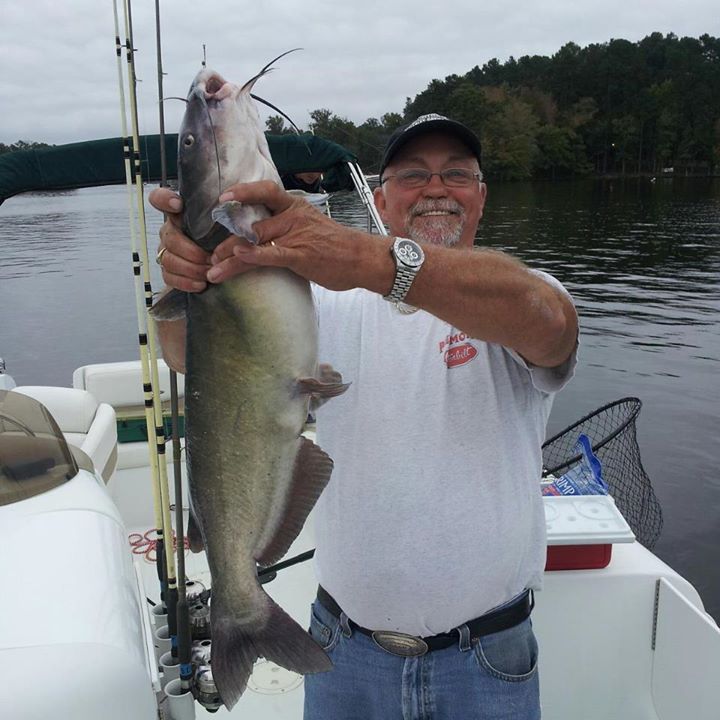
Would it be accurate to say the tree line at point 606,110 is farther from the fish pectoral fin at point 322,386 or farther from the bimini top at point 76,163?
the fish pectoral fin at point 322,386

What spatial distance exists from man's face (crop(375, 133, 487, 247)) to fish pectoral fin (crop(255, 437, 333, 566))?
97 cm

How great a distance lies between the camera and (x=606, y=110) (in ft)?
316

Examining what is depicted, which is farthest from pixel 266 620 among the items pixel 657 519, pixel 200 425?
pixel 657 519

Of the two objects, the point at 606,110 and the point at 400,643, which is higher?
the point at 606,110

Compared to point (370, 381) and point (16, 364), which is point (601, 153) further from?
point (370, 381)

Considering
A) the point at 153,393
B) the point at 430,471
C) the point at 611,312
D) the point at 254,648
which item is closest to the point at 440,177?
the point at 430,471

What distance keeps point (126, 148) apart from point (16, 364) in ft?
51.4

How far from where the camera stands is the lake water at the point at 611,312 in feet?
31.8

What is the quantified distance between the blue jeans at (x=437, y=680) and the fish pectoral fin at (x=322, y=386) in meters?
0.89

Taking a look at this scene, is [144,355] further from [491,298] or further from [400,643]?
[491,298]

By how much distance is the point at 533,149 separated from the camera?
7919 cm

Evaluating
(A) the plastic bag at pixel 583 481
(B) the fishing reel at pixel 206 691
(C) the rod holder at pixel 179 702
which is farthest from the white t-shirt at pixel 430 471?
(A) the plastic bag at pixel 583 481

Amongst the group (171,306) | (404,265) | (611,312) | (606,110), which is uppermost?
(606,110)

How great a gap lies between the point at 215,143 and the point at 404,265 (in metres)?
0.49
